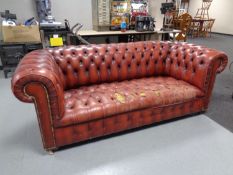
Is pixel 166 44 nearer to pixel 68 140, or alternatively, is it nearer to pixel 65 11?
pixel 68 140

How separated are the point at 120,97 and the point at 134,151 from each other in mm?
532

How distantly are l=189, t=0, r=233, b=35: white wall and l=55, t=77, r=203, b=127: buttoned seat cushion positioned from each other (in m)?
8.23

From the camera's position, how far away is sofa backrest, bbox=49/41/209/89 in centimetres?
210

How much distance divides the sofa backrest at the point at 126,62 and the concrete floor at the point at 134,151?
1.97 ft

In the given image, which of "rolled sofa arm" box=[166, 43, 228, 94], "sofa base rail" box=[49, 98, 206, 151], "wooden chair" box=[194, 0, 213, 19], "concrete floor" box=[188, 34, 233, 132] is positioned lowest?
"concrete floor" box=[188, 34, 233, 132]

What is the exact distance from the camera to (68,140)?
1.66 m

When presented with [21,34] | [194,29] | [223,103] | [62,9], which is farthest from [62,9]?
[194,29]

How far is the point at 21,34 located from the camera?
331 cm

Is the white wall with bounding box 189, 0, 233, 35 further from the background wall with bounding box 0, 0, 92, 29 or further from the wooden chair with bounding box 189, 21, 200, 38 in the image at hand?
the background wall with bounding box 0, 0, 92, 29

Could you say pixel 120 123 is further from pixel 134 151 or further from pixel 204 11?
pixel 204 11

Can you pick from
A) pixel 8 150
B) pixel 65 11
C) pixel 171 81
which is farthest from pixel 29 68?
pixel 65 11

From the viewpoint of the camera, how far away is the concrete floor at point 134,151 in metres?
1.54

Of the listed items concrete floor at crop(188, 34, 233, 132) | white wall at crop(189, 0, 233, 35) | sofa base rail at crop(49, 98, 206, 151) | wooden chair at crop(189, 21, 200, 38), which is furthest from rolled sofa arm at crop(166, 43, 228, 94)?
white wall at crop(189, 0, 233, 35)

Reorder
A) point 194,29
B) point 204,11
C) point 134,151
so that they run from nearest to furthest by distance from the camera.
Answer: point 134,151
point 194,29
point 204,11
